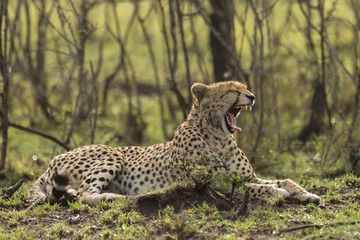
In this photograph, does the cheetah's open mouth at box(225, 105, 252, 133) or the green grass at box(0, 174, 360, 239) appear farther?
the cheetah's open mouth at box(225, 105, 252, 133)

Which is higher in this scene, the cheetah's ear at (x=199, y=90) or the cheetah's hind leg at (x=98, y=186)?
the cheetah's ear at (x=199, y=90)

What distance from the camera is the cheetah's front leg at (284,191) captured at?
457 cm

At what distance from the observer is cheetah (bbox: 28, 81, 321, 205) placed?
5094 millimetres

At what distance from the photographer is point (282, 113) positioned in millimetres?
8859

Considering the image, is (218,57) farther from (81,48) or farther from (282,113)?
(81,48)

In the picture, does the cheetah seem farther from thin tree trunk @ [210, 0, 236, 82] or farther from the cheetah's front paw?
thin tree trunk @ [210, 0, 236, 82]

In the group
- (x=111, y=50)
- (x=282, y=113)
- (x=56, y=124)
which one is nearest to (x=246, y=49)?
(x=111, y=50)

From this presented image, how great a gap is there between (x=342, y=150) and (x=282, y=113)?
2512mm

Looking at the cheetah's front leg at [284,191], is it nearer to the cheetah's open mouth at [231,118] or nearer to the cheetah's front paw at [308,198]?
the cheetah's front paw at [308,198]

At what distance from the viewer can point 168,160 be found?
5289mm

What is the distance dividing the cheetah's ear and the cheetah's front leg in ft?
3.17

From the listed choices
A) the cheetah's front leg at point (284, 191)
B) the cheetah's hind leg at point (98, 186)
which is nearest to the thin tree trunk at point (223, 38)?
the cheetah's hind leg at point (98, 186)

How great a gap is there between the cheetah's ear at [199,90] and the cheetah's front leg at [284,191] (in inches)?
38.0

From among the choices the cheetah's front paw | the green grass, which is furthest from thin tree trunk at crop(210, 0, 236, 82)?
the green grass
